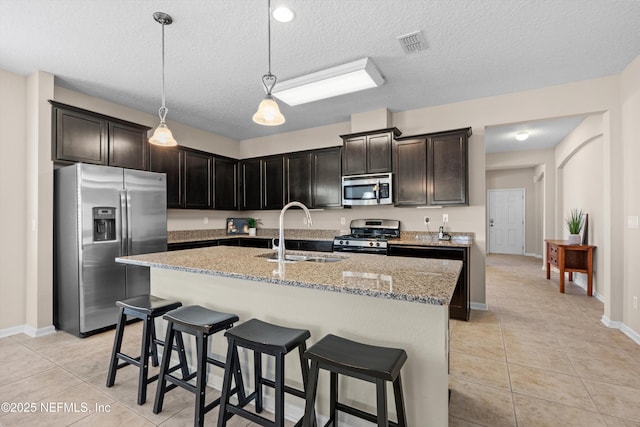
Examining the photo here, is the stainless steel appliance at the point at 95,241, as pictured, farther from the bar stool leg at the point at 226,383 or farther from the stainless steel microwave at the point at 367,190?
the stainless steel microwave at the point at 367,190

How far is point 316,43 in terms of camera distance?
2611mm

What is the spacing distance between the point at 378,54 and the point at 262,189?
3112 millimetres

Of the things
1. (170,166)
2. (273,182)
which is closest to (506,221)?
(273,182)

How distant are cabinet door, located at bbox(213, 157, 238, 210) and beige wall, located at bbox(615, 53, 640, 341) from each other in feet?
17.1

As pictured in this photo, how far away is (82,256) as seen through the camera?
3059 mm

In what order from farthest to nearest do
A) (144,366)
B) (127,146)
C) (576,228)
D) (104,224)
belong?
(576,228) → (127,146) → (104,224) → (144,366)

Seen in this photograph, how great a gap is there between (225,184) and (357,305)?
4219mm

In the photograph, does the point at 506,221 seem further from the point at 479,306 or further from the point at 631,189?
the point at 631,189

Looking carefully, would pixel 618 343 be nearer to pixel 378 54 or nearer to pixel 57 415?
pixel 378 54

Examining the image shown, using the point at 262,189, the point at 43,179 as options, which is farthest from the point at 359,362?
the point at 262,189

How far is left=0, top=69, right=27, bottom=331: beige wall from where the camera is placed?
307 centimetres

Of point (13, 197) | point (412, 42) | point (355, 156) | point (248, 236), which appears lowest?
point (248, 236)

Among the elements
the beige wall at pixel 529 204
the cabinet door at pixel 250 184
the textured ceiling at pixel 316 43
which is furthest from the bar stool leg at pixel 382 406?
the beige wall at pixel 529 204

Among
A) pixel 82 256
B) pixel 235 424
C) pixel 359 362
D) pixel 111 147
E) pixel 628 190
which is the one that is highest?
pixel 111 147
